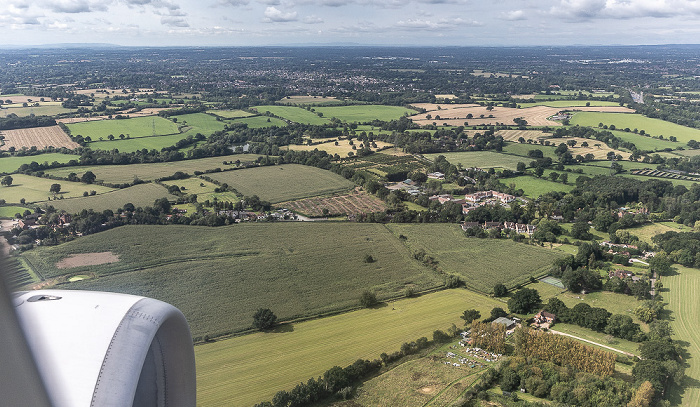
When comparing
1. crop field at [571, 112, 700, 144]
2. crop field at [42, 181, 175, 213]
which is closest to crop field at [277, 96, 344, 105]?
crop field at [571, 112, 700, 144]

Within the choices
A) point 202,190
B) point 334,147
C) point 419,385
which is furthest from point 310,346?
point 334,147

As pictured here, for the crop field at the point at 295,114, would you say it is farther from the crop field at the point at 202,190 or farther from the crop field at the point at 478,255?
the crop field at the point at 478,255

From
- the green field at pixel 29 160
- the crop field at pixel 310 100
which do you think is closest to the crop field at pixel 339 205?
the green field at pixel 29 160

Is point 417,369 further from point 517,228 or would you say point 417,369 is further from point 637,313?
point 517,228

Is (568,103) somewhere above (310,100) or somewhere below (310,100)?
below

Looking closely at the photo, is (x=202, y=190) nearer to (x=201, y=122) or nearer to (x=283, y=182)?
(x=283, y=182)

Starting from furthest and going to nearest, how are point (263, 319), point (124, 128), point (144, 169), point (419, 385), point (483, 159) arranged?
point (124, 128) < point (483, 159) < point (144, 169) < point (263, 319) < point (419, 385)

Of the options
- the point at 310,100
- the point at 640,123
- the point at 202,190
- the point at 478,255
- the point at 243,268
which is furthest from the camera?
the point at 310,100
